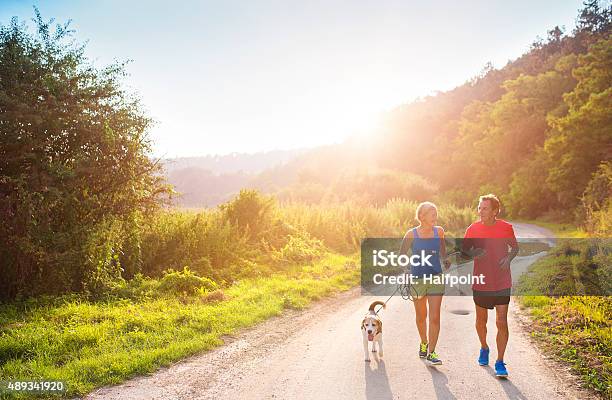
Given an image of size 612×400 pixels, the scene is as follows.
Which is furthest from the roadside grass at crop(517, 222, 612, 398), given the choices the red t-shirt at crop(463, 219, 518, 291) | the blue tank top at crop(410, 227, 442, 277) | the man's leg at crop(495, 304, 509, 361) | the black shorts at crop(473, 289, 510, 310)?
the blue tank top at crop(410, 227, 442, 277)

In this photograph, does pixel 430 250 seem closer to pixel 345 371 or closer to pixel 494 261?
pixel 494 261

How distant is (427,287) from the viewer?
6.66m

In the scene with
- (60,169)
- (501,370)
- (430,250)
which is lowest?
(501,370)

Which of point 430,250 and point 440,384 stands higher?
point 430,250

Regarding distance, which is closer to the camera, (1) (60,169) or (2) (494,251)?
(2) (494,251)

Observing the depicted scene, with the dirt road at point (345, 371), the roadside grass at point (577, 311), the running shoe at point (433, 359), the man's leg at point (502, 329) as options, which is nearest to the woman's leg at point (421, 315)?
the running shoe at point (433, 359)

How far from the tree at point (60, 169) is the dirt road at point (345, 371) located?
17.4 feet

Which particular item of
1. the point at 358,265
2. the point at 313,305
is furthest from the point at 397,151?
the point at 313,305

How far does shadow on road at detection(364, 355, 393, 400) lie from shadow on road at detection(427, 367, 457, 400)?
23.9 inches

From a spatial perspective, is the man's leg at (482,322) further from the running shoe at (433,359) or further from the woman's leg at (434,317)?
the running shoe at (433,359)

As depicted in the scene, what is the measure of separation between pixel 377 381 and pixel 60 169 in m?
9.22

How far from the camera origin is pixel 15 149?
36.1 ft

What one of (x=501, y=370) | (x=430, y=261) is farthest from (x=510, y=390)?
(x=430, y=261)

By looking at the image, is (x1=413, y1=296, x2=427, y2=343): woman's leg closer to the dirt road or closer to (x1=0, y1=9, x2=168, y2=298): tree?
the dirt road
